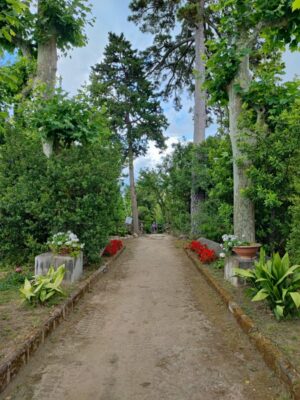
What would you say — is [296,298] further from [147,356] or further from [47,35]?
[47,35]

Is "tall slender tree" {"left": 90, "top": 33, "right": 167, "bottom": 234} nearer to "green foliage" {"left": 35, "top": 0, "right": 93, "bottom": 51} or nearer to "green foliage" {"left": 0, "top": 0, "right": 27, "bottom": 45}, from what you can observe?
"green foliage" {"left": 35, "top": 0, "right": 93, "bottom": 51}

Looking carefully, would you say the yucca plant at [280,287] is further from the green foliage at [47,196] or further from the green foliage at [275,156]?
the green foliage at [47,196]

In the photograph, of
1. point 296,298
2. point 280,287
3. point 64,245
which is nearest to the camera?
point 296,298

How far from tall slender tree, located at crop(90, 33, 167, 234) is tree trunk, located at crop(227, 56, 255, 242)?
14.2m

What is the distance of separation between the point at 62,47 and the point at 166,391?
917 centimetres

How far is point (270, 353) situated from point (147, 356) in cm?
127

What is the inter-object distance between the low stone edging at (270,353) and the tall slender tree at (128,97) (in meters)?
17.8

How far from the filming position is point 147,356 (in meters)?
3.49

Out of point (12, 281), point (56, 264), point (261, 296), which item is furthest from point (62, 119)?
point (261, 296)

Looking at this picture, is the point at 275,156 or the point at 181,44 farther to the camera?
the point at 181,44

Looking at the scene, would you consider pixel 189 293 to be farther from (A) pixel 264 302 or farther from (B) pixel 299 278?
(B) pixel 299 278

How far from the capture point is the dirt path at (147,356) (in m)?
2.79

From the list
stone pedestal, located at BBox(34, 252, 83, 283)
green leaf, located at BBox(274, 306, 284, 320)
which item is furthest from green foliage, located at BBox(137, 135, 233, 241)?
green leaf, located at BBox(274, 306, 284, 320)

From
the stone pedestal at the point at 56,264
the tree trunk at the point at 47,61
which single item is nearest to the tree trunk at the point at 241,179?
the stone pedestal at the point at 56,264
